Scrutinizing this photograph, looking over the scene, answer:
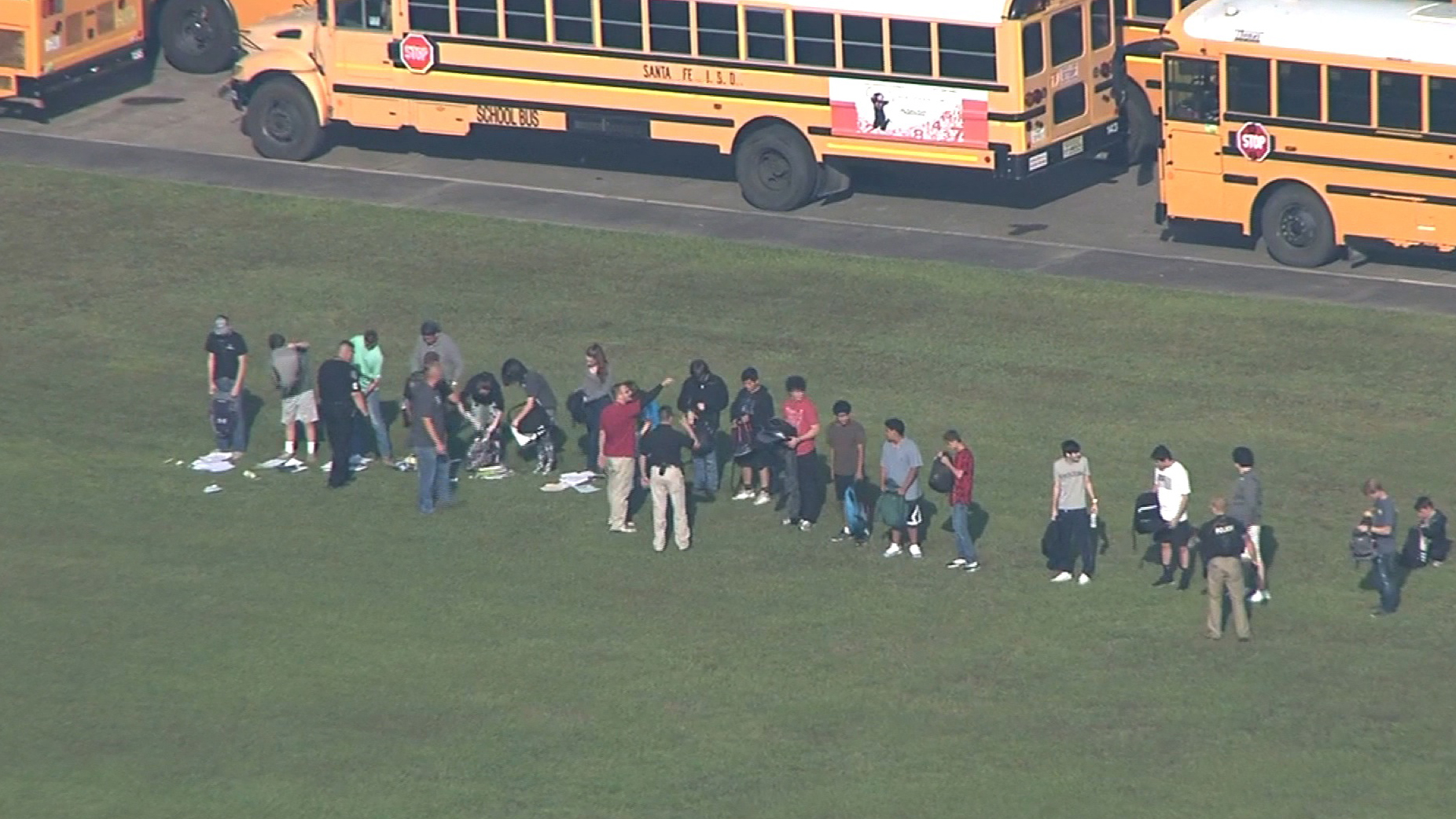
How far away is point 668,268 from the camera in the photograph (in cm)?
3008

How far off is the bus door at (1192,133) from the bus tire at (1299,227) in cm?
64

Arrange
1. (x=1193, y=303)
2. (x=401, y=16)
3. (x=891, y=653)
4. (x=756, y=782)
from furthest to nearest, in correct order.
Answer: (x=401, y=16)
(x=1193, y=303)
(x=891, y=653)
(x=756, y=782)

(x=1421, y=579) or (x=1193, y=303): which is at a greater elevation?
(x=1193, y=303)

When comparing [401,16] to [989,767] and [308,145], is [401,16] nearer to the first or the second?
[308,145]

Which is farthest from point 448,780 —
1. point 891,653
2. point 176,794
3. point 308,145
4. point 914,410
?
point 308,145

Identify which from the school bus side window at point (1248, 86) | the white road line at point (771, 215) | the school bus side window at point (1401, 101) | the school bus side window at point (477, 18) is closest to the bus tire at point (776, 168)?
the white road line at point (771, 215)

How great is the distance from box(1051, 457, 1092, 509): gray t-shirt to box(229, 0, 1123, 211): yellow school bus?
9569 millimetres

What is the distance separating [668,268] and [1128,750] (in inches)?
462

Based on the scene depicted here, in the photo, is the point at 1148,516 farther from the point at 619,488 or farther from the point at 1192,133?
the point at 1192,133

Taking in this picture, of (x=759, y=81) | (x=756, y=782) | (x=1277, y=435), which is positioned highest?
(x=759, y=81)

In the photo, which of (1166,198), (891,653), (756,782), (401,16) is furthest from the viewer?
(401,16)

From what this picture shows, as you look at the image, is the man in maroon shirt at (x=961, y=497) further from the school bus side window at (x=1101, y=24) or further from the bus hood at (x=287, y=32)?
the bus hood at (x=287, y=32)

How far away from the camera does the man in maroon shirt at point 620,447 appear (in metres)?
23.3

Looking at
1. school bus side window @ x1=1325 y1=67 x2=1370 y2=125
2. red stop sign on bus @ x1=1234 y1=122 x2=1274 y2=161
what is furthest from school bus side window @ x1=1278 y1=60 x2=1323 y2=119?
red stop sign on bus @ x1=1234 y1=122 x2=1274 y2=161
